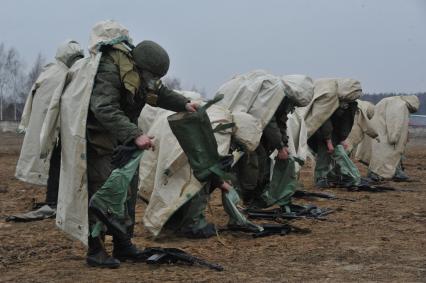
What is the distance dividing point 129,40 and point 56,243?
6.90 feet

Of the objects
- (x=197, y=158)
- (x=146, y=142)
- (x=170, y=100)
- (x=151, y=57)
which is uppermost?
(x=151, y=57)

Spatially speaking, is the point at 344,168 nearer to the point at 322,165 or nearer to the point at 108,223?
the point at 322,165

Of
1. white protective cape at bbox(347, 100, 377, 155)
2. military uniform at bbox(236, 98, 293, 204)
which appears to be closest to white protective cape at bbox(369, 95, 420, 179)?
white protective cape at bbox(347, 100, 377, 155)

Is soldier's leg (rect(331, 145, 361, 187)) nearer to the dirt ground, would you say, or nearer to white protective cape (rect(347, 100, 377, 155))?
white protective cape (rect(347, 100, 377, 155))

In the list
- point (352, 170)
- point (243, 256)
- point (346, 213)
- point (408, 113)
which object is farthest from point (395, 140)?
point (243, 256)

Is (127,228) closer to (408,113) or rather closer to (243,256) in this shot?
(243,256)

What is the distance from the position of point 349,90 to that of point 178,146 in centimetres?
493

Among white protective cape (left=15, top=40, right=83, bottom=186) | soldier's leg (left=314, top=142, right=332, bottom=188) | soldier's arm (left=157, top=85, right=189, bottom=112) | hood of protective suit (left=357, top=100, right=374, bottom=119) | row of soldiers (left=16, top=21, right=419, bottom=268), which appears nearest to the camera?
row of soldiers (left=16, top=21, right=419, bottom=268)

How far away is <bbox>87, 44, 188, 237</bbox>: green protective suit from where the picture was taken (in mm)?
4559

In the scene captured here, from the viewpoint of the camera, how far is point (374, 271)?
15.0ft

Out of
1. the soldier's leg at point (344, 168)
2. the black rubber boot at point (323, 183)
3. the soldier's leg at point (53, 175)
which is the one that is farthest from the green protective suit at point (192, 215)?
the black rubber boot at point (323, 183)

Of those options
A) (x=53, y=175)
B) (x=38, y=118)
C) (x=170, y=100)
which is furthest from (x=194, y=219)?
(x=38, y=118)

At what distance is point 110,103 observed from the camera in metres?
4.62

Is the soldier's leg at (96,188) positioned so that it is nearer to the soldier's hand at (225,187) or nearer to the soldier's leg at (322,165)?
the soldier's hand at (225,187)
